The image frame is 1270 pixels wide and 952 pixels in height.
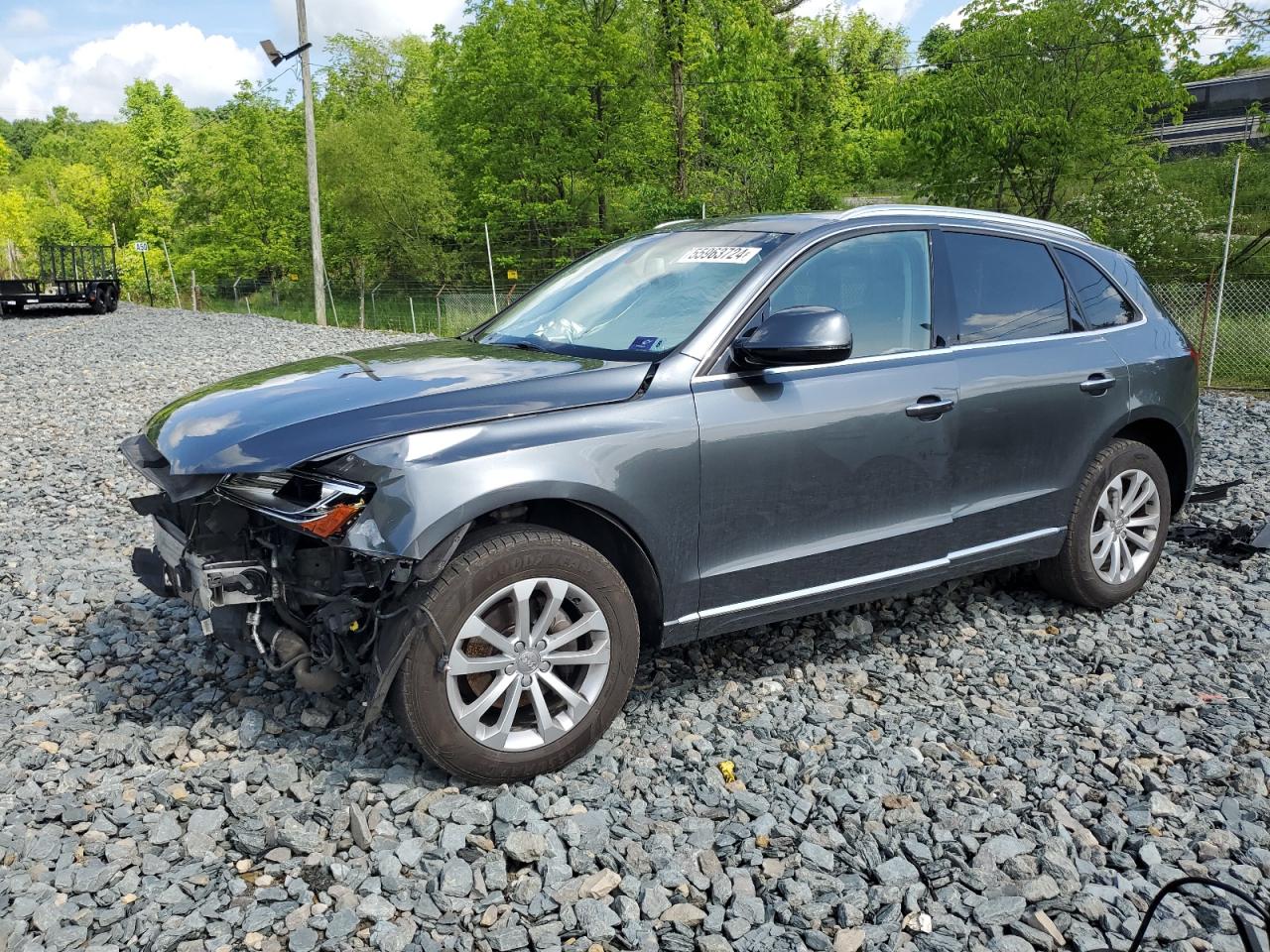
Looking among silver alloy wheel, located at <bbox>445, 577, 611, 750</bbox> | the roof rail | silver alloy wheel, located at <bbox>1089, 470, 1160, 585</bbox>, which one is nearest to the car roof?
the roof rail

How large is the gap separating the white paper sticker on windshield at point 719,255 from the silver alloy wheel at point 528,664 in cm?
150

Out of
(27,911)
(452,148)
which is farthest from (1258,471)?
(452,148)

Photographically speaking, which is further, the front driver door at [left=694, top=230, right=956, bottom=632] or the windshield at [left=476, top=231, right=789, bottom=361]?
the windshield at [left=476, top=231, right=789, bottom=361]

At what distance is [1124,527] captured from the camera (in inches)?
193

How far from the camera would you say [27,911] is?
269cm

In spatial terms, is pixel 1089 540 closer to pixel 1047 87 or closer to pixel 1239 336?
pixel 1239 336

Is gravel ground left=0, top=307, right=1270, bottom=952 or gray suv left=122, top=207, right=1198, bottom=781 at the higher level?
gray suv left=122, top=207, right=1198, bottom=781

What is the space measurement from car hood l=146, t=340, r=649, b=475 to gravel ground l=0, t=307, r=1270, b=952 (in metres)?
1.09

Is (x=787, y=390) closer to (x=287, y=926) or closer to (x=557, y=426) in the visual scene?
(x=557, y=426)

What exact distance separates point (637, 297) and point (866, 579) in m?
1.46

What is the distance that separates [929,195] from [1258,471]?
1403 cm

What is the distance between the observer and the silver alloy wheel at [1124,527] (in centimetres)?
480

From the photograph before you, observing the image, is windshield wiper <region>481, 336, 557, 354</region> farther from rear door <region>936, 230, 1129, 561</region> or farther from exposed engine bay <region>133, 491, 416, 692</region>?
rear door <region>936, 230, 1129, 561</region>

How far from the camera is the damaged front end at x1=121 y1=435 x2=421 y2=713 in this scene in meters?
3.01
